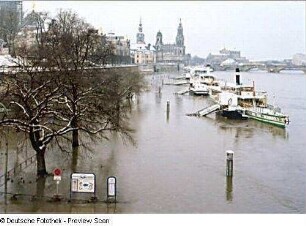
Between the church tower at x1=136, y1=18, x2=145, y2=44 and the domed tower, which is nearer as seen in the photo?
the church tower at x1=136, y1=18, x2=145, y2=44

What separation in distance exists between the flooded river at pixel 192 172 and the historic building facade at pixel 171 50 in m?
129

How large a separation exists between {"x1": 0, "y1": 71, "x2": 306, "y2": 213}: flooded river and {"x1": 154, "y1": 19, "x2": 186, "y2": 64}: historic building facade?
129 m

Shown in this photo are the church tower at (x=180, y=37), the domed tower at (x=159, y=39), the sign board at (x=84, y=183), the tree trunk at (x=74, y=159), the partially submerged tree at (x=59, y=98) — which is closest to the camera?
the sign board at (x=84, y=183)

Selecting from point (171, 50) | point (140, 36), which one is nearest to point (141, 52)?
point (140, 36)

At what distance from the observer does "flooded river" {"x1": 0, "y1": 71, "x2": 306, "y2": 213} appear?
1159 centimetres

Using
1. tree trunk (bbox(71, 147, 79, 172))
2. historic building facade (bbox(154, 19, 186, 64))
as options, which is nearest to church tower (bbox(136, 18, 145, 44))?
historic building facade (bbox(154, 19, 186, 64))

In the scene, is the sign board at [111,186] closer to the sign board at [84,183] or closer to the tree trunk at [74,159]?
the sign board at [84,183]

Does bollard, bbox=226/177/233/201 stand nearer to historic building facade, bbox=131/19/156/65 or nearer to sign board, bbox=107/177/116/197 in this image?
sign board, bbox=107/177/116/197

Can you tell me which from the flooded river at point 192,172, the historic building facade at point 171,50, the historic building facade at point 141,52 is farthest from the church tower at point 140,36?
the flooded river at point 192,172

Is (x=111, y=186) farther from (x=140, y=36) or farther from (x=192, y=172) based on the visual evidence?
(x=140, y=36)

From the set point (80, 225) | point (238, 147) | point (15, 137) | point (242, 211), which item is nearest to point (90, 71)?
point (15, 137)

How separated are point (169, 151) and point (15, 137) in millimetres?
6135

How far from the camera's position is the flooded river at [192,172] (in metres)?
11.6

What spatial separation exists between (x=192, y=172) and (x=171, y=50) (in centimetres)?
14463
